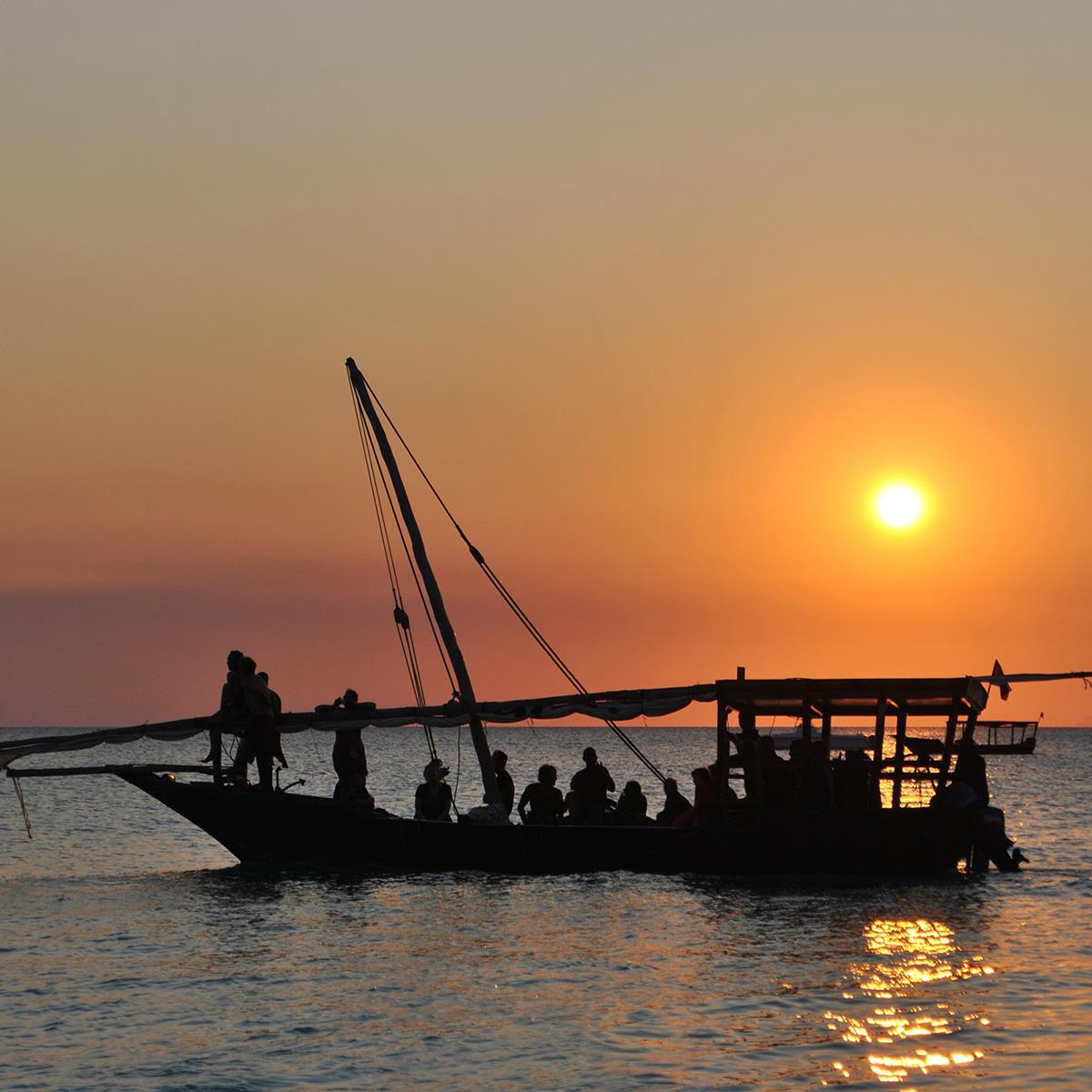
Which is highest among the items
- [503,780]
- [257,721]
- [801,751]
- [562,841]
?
[257,721]

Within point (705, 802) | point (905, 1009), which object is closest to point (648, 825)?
point (705, 802)

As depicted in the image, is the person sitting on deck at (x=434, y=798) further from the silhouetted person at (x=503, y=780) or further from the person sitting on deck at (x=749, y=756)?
the person sitting on deck at (x=749, y=756)

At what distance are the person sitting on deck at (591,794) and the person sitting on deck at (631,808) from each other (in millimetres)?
279

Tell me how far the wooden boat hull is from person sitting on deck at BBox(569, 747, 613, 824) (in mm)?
893

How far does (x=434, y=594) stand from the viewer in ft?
102

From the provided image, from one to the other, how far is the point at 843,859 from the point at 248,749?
1073 centimetres

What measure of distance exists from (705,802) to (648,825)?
1.09 meters

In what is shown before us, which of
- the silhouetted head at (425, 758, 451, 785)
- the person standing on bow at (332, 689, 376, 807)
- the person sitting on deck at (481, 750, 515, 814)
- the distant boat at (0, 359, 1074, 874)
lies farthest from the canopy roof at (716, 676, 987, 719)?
the person standing on bow at (332, 689, 376, 807)

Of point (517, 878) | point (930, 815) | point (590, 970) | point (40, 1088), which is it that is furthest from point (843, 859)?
point (40, 1088)

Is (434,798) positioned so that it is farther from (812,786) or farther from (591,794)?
(812,786)

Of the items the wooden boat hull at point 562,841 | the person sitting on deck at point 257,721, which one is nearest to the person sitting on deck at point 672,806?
the wooden boat hull at point 562,841

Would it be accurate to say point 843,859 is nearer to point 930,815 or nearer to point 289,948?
point 930,815

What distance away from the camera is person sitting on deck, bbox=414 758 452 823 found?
93.5ft

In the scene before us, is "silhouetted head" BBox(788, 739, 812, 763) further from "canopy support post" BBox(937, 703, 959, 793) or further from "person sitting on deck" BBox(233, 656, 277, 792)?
"person sitting on deck" BBox(233, 656, 277, 792)
